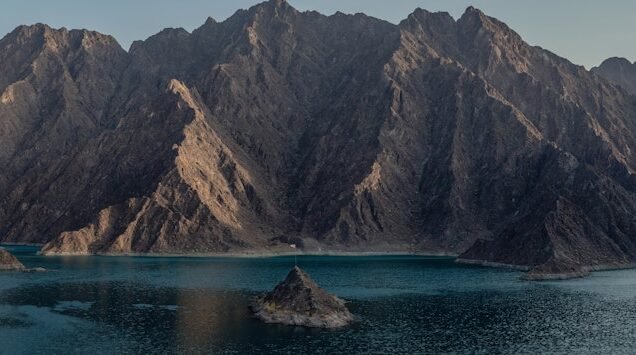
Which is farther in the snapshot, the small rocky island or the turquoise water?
the small rocky island

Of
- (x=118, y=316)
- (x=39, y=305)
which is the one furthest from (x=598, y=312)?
(x=39, y=305)

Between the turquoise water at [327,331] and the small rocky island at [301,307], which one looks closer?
the turquoise water at [327,331]

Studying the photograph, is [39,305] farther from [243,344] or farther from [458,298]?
[458,298]

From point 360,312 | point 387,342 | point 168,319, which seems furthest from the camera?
point 360,312

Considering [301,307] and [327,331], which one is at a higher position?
[301,307]

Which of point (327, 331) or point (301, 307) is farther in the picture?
point (301, 307)
